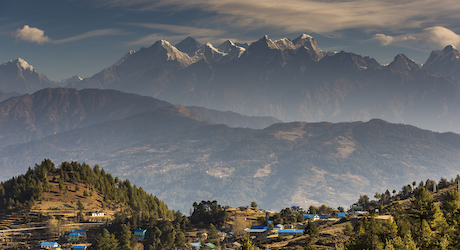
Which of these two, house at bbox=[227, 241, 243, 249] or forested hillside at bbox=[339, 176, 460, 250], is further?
house at bbox=[227, 241, 243, 249]

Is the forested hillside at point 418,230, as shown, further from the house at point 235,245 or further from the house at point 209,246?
the house at point 209,246

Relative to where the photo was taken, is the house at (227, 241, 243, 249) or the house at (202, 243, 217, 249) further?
the house at (202, 243, 217, 249)

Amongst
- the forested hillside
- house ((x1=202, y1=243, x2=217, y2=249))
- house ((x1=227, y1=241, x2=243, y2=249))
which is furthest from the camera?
house ((x1=202, y1=243, x2=217, y2=249))

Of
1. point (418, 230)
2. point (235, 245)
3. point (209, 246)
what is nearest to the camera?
point (418, 230)

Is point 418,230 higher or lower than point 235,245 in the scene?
higher

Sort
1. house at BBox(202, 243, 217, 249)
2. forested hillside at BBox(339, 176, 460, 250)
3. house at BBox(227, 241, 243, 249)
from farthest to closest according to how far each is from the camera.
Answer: house at BBox(202, 243, 217, 249), house at BBox(227, 241, 243, 249), forested hillside at BBox(339, 176, 460, 250)

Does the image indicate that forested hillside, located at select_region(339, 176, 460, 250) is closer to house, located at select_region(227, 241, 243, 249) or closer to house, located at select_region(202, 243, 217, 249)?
house, located at select_region(227, 241, 243, 249)

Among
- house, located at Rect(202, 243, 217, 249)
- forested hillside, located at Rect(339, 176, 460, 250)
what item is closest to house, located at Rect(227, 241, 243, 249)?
house, located at Rect(202, 243, 217, 249)

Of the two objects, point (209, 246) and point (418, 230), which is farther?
point (209, 246)

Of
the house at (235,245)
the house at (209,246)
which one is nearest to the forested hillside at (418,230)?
the house at (235,245)

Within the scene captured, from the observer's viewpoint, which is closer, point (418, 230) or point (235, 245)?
point (418, 230)

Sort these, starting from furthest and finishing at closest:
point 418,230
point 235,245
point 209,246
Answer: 1. point 209,246
2. point 235,245
3. point 418,230

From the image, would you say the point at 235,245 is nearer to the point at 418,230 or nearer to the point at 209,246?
the point at 209,246

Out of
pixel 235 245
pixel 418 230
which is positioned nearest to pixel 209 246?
pixel 235 245
